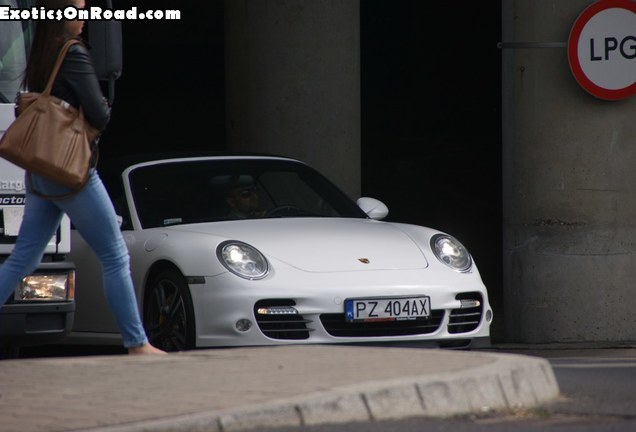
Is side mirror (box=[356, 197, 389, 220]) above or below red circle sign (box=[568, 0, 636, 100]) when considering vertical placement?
below

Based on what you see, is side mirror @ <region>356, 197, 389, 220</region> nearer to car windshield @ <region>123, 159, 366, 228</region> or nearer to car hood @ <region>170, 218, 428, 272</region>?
car windshield @ <region>123, 159, 366, 228</region>

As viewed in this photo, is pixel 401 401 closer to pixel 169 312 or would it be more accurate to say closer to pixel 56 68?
Answer: pixel 56 68

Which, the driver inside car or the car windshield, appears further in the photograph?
the driver inside car

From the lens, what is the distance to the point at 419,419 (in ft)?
17.7

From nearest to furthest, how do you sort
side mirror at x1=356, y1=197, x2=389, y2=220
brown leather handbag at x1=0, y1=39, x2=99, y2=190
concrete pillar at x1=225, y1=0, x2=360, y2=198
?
brown leather handbag at x1=0, y1=39, x2=99, y2=190
side mirror at x1=356, y1=197, x2=389, y2=220
concrete pillar at x1=225, y1=0, x2=360, y2=198

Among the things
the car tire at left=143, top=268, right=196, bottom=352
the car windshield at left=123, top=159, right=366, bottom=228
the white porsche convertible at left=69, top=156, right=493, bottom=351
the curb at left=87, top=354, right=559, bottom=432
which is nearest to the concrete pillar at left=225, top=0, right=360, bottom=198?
the car windshield at left=123, top=159, right=366, bottom=228

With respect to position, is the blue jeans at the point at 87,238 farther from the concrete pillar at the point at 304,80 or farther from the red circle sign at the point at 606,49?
the concrete pillar at the point at 304,80

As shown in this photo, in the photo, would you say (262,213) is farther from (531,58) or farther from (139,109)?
(139,109)

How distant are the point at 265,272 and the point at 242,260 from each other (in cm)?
15

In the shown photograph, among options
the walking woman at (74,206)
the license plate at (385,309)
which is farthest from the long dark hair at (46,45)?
the license plate at (385,309)

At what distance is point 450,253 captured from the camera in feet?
28.1

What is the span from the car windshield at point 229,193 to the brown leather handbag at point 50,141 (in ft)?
7.82

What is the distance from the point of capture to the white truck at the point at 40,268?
24.6 ft

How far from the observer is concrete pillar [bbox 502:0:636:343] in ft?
35.3
